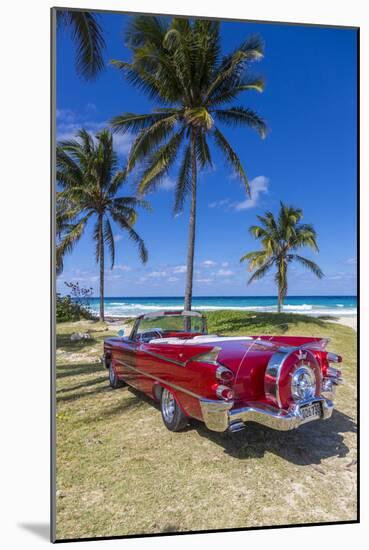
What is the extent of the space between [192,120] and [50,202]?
2.03m

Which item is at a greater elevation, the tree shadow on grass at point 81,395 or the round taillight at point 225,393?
the round taillight at point 225,393

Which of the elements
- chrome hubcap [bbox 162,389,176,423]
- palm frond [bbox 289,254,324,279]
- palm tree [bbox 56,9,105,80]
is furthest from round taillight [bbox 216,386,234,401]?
palm tree [bbox 56,9,105,80]

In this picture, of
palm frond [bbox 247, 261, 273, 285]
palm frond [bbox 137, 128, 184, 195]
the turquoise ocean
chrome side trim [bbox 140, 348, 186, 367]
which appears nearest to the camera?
chrome side trim [bbox 140, 348, 186, 367]

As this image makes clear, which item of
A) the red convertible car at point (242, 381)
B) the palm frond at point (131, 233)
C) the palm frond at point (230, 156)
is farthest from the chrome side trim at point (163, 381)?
the palm frond at point (230, 156)

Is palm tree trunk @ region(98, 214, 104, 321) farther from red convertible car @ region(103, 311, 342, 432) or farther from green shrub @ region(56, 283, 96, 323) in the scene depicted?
red convertible car @ region(103, 311, 342, 432)

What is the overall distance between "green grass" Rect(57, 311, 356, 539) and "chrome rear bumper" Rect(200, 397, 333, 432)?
54cm

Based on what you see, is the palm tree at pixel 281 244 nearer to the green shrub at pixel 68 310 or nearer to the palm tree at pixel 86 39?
the green shrub at pixel 68 310

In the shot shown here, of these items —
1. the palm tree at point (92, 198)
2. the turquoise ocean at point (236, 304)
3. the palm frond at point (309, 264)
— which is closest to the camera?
the palm tree at point (92, 198)

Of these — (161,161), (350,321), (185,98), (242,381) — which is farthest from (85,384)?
(185,98)

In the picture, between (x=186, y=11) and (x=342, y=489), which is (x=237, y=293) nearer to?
(x=342, y=489)

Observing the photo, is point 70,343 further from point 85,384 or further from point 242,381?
point 242,381

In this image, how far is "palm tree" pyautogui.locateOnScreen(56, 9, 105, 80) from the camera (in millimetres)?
3098

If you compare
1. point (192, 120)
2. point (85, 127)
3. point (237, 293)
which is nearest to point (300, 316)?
point (237, 293)

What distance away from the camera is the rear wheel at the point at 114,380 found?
140 inches
